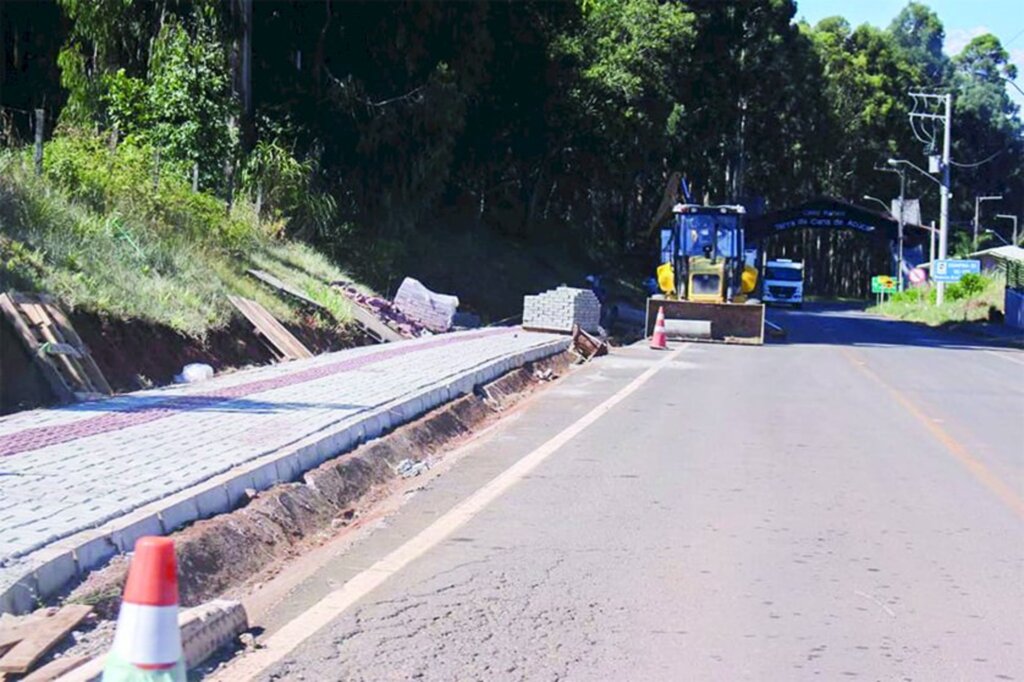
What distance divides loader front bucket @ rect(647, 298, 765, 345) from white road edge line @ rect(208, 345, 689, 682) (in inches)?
681

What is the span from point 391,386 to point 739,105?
51.2 meters

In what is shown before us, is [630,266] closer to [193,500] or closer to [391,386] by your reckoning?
[391,386]

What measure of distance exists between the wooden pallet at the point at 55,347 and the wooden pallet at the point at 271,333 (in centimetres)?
469

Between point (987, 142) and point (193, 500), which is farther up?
point (987, 142)

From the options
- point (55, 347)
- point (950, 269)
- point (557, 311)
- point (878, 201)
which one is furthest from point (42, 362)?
point (878, 201)

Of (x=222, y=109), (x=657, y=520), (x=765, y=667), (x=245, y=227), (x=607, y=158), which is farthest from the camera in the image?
(x=607, y=158)

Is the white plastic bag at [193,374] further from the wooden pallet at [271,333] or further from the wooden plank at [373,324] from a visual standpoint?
the wooden plank at [373,324]

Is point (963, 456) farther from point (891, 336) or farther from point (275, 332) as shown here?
point (891, 336)

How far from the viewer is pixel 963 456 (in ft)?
39.8

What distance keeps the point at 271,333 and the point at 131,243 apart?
229 centimetres

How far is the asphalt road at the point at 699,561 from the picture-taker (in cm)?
587

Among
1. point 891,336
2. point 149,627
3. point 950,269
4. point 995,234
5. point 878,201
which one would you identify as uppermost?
point 878,201

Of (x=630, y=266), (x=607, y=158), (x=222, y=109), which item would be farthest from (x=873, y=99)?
(x=222, y=109)

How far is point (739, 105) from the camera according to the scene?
62312mm
